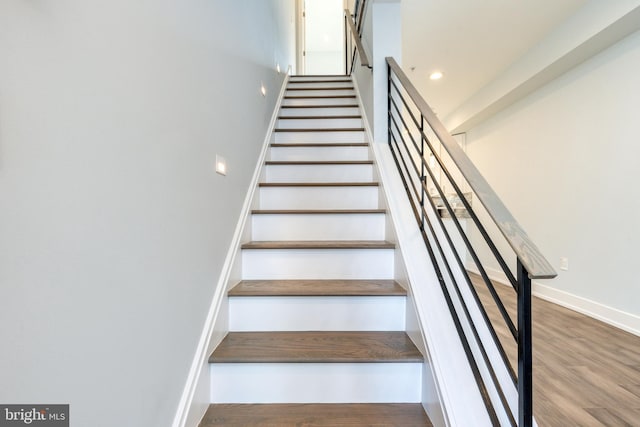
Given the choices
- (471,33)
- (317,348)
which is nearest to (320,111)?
(471,33)

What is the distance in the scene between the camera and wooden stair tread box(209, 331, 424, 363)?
1.09 m

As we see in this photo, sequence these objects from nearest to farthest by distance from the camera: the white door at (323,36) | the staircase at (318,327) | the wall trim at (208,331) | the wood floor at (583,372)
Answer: the wall trim at (208,331) → the staircase at (318,327) → the wood floor at (583,372) → the white door at (323,36)

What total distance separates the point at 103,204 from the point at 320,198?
1468mm

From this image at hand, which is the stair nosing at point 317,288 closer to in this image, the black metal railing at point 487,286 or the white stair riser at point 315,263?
the white stair riser at point 315,263

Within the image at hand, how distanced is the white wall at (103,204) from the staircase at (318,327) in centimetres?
26

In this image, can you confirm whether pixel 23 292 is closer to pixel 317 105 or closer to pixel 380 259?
pixel 380 259

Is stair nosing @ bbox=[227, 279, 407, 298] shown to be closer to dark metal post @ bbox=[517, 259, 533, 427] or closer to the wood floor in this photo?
dark metal post @ bbox=[517, 259, 533, 427]

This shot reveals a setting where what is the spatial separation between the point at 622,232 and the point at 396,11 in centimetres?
264

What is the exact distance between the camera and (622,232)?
230cm

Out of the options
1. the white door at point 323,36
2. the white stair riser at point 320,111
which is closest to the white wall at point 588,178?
the white stair riser at point 320,111

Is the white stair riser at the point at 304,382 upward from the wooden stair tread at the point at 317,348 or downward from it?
downward

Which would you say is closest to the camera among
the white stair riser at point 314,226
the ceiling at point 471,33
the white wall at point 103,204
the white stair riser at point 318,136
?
the white wall at point 103,204

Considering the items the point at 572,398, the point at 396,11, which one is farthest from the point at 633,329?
the point at 396,11

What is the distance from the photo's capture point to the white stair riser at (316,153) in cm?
242
